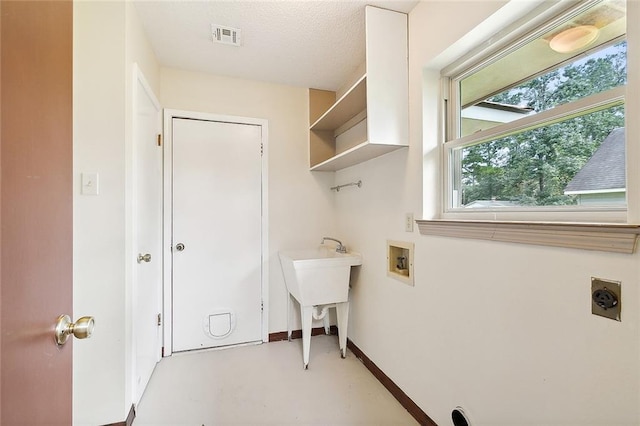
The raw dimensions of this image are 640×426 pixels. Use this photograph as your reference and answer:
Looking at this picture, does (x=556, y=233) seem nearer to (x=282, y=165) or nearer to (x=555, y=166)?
(x=555, y=166)

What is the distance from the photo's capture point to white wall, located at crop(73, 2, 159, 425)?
4.96 feet

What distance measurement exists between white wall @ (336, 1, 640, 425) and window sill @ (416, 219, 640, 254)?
3 centimetres

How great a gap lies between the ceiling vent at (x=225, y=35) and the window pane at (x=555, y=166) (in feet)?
5.52

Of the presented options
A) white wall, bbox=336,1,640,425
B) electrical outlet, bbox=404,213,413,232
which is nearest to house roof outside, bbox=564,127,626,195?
white wall, bbox=336,1,640,425

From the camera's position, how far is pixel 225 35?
1981 mm

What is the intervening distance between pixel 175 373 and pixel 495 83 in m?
2.79

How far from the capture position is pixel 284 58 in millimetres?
2301

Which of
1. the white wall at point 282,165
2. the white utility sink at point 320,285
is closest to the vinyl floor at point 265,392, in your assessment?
the white utility sink at point 320,285

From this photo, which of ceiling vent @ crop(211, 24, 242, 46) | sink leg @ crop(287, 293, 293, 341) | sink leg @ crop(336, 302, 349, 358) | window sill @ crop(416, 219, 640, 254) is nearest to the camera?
window sill @ crop(416, 219, 640, 254)

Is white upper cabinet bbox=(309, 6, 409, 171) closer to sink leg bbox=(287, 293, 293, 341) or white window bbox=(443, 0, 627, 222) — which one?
white window bbox=(443, 0, 627, 222)

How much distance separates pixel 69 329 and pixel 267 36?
202 centimetres

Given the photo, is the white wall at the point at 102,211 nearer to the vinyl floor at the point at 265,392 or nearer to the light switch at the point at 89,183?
the light switch at the point at 89,183

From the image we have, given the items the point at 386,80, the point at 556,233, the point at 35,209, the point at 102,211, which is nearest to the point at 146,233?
the point at 102,211

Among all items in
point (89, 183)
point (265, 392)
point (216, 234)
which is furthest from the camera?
point (216, 234)
